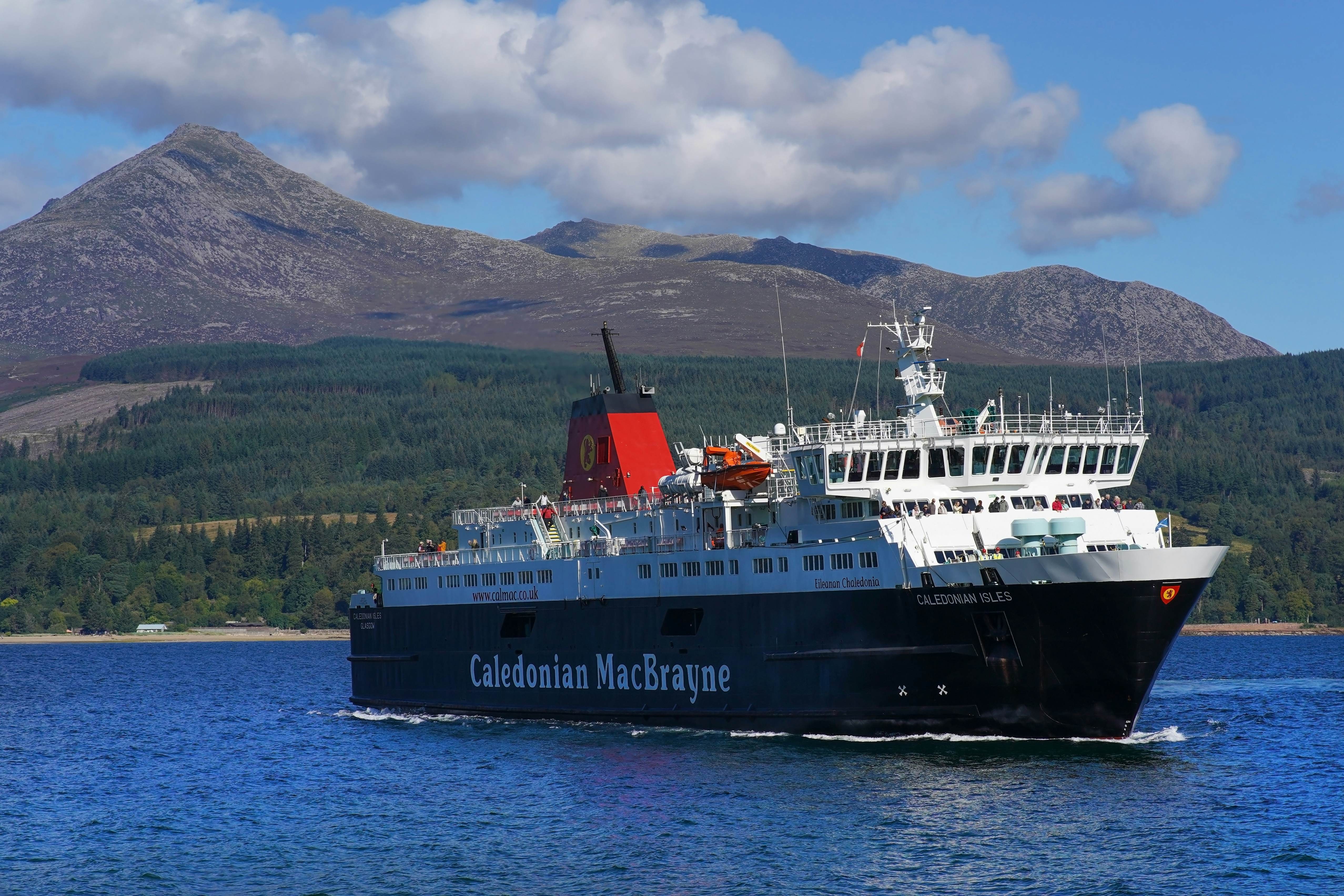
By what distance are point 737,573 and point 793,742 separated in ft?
18.1

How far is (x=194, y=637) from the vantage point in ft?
484

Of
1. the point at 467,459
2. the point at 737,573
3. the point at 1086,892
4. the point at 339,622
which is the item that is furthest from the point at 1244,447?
the point at 1086,892

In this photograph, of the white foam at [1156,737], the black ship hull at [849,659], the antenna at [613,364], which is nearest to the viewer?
the black ship hull at [849,659]

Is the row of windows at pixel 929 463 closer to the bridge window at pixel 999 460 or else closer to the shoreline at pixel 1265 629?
the bridge window at pixel 999 460

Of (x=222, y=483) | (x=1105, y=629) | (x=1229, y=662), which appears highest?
(x=222, y=483)

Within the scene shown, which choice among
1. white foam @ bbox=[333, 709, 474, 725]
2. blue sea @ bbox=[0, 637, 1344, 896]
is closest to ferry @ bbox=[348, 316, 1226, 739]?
white foam @ bbox=[333, 709, 474, 725]

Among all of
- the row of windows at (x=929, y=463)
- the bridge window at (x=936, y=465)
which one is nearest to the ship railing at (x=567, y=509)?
the row of windows at (x=929, y=463)

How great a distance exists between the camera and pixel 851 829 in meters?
31.4

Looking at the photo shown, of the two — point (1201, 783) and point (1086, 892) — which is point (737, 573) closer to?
point (1201, 783)

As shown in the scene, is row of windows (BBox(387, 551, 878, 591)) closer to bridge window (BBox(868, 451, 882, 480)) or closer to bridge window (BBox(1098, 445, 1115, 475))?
bridge window (BBox(868, 451, 882, 480))

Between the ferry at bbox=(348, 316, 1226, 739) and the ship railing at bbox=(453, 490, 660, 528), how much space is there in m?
0.16

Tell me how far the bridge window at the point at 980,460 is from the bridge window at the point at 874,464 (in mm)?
2512

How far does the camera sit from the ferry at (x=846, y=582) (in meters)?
37.5

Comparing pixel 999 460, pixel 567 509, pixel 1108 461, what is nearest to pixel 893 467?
pixel 999 460
